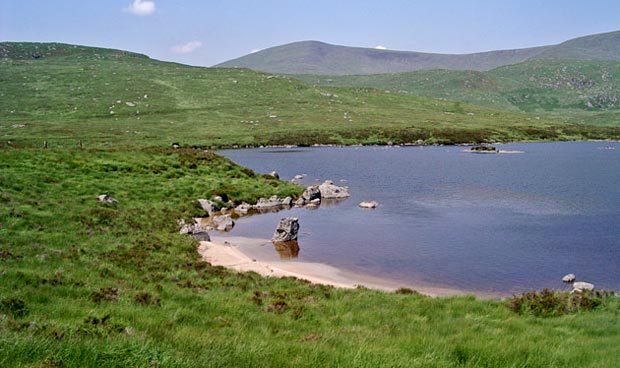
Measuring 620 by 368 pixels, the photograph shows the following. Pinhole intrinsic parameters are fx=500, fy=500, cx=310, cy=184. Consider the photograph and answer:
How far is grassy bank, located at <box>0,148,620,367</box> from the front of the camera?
8.69 meters

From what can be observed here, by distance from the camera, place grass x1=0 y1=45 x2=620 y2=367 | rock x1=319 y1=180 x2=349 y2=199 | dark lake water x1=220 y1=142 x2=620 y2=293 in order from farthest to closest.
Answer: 1. rock x1=319 y1=180 x2=349 y2=199
2. dark lake water x1=220 y1=142 x2=620 y2=293
3. grass x1=0 y1=45 x2=620 y2=367

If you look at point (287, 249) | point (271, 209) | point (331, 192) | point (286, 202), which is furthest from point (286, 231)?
point (331, 192)

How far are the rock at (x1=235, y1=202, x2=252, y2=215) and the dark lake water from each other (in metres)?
1.92

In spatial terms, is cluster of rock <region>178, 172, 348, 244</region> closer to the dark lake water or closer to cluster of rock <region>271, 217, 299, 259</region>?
cluster of rock <region>271, 217, 299, 259</region>

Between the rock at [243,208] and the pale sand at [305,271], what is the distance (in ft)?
48.2

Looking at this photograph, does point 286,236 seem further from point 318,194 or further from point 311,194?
point 318,194

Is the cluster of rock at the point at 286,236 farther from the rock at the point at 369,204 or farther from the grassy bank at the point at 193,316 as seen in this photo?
the rock at the point at 369,204

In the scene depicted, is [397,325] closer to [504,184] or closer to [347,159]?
[504,184]

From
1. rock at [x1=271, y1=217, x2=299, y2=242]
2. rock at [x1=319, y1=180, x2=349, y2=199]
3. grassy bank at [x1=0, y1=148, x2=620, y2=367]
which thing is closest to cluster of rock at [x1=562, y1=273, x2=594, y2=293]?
grassy bank at [x1=0, y1=148, x2=620, y2=367]

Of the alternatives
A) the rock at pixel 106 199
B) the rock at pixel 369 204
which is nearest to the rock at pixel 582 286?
the rock at pixel 369 204

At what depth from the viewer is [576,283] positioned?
26062mm

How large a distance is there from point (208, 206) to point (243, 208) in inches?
174

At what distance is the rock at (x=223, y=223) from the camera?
39875 mm

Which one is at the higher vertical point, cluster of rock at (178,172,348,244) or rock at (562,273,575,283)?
cluster of rock at (178,172,348,244)
